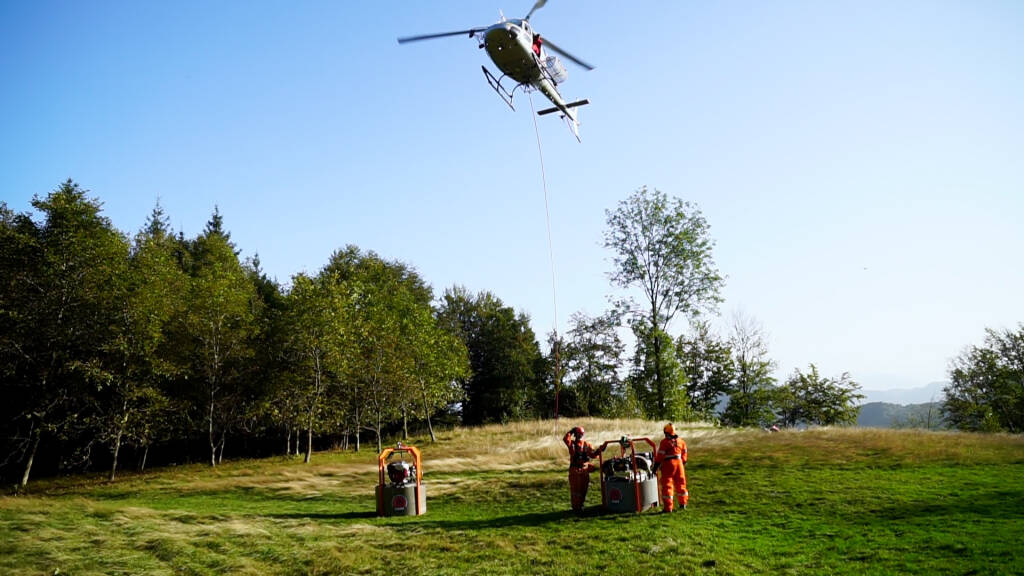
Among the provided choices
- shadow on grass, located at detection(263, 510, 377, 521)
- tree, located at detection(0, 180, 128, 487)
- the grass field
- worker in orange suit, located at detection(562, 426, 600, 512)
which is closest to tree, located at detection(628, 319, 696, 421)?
the grass field

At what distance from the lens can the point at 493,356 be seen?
6419 cm

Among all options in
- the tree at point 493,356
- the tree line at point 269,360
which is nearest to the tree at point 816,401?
the tree line at point 269,360

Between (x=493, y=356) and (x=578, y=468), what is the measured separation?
50742mm

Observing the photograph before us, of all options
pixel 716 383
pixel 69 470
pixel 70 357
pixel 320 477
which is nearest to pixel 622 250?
pixel 716 383

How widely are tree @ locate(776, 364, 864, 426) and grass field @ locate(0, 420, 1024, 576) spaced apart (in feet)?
87.4

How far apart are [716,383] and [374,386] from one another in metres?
30.7

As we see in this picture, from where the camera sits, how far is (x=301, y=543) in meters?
11.5

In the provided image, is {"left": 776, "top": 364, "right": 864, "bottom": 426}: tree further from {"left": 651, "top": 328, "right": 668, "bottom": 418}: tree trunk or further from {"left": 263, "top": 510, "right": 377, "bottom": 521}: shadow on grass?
{"left": 263, "top": 510, "right": 377, "bottom": 521}: shadow on grass

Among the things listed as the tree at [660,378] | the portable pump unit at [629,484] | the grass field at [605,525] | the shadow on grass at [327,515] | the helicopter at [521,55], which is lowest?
the shadow on grass at [327,515]

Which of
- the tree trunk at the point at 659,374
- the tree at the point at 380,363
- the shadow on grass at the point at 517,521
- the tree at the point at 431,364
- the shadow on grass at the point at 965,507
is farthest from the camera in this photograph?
the tree trunk at the point at 659,374

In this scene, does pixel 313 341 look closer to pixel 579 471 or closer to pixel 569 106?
pixel 569 106

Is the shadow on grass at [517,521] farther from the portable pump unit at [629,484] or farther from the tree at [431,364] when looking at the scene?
the tree at [431,364]

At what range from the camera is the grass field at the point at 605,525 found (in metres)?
9.23

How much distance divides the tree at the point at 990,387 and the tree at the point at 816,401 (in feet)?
28.8
